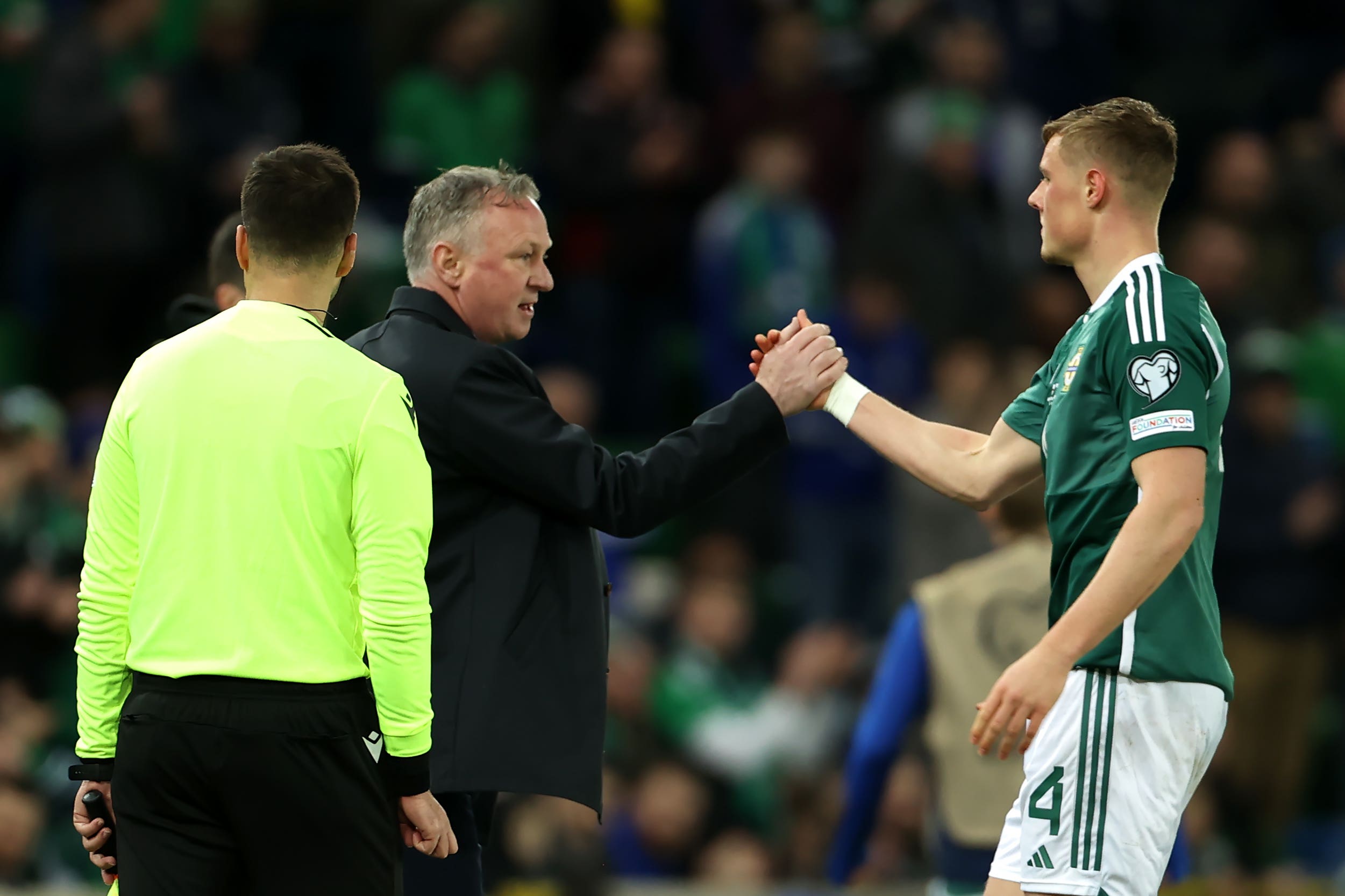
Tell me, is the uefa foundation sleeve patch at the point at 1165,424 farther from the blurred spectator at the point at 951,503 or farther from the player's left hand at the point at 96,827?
the blurred spectator at the point at 951,503

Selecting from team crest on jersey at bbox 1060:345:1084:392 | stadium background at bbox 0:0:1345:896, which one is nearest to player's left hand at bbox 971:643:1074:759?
team crest on jersey at bbox 1060:345:1084:392

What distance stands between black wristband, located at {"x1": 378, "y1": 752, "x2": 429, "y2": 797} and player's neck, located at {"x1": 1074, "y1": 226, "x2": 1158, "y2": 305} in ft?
5.53

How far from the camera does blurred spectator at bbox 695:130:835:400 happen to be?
389 inches

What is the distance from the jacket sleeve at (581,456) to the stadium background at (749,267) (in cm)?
399

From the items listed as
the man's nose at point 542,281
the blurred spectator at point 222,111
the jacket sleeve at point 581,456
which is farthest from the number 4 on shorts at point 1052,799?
the blurred spectator at point 222,111

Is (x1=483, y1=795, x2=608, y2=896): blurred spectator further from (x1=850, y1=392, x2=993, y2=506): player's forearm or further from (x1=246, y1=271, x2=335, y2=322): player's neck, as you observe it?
(x1=246, y1=271, x2=335, y2=322): player's neck

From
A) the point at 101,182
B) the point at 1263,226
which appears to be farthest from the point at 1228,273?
the point at 101,182

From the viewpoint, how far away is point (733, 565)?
957cm

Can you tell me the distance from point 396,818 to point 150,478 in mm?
796

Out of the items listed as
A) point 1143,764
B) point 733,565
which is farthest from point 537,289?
point 733,565

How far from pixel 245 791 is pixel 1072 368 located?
1.86 metres

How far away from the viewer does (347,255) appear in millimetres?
3750

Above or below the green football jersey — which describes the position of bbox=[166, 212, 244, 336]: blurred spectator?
above

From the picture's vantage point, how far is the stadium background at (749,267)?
880 cm
